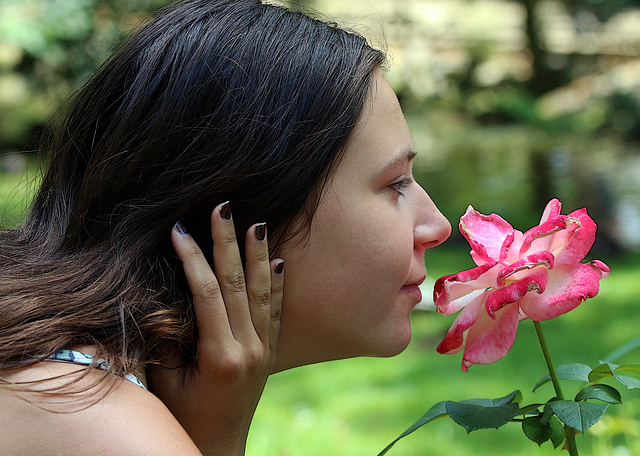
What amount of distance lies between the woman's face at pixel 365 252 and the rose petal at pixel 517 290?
23 cm

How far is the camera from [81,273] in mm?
1186

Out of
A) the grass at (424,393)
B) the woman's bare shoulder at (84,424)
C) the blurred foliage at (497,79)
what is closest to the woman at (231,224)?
the woman's bare shoulder at (84,424)

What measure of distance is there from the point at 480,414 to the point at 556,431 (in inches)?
4.0

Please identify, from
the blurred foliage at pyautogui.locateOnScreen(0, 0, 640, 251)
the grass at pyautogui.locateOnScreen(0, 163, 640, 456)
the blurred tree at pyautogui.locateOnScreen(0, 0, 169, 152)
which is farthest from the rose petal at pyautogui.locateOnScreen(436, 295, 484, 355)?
the blurred foliage at pyautogui.locateOnScreen(0, 0, 640, 251)

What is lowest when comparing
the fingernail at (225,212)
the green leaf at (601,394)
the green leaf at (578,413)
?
the green leaf at (601,394)

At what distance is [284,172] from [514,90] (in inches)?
233

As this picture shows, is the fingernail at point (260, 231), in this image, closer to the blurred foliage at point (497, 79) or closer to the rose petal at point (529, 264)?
the rose petal at point (529, 264)

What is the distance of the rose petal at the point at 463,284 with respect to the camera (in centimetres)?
105

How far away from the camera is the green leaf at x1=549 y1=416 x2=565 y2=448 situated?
3.21 ft

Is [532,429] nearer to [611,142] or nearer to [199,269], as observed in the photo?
[199,269]

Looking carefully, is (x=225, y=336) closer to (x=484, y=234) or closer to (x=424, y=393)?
(x=484, y=234)

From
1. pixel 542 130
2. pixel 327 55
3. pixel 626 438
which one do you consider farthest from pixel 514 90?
pixel 327 55

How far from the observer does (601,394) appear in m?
0.97

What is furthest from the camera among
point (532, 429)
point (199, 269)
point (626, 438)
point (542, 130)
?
point (542, 130)
